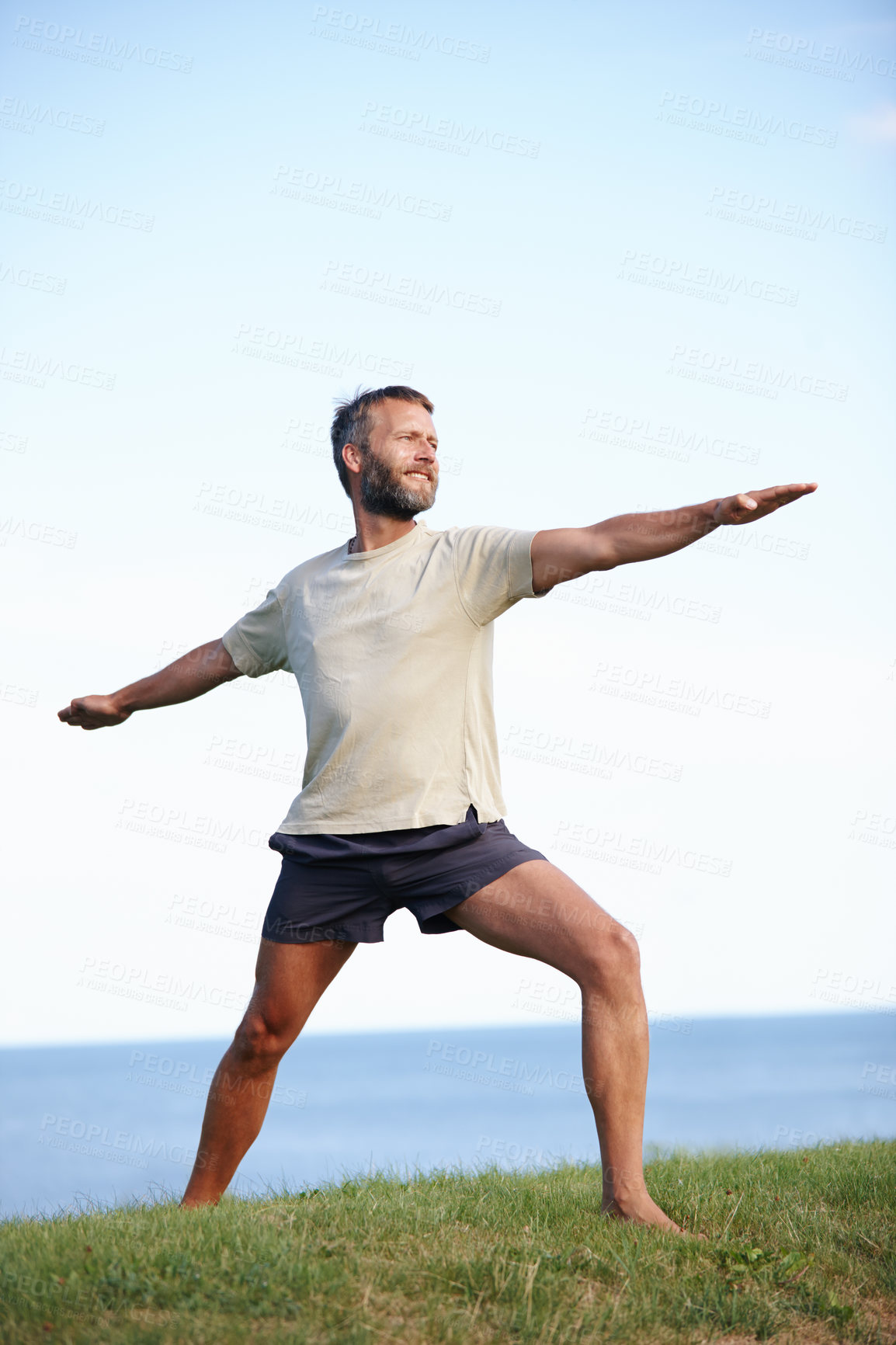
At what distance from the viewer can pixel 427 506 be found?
4.57 m

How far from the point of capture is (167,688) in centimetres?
496

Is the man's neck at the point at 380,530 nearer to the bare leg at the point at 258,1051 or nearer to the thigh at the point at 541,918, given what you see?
the thigh at the point at 541,918

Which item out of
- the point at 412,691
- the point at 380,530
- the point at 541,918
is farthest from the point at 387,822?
the point at 380,530

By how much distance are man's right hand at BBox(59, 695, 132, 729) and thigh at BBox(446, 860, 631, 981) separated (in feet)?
6.12

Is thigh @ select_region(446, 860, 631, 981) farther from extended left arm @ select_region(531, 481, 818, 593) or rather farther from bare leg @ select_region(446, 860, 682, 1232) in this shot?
extended left arm @ select_region(531, 481, 818, 593)

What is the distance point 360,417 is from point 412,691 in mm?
1244

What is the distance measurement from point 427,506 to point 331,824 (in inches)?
50.8

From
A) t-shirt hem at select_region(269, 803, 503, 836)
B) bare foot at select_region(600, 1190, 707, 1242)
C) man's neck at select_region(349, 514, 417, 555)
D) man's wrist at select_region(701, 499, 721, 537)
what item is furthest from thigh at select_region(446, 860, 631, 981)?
man's neck at select_region(349, 514, 417, 555)

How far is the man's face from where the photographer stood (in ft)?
14.8

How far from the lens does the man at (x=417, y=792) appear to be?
382cm

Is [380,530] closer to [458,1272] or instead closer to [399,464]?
[399,464]

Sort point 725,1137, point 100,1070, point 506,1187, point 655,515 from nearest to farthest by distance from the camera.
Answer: point 655,515, point 506,1187, point 725,1137, point 100,1070

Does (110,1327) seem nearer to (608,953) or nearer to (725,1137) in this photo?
(608,953)

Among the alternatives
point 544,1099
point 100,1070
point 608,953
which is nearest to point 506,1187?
point 608,953
